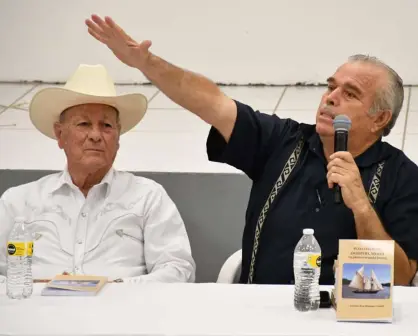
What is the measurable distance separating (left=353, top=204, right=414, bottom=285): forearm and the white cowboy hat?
1.06 meters

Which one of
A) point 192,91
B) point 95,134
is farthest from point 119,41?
point 95,134

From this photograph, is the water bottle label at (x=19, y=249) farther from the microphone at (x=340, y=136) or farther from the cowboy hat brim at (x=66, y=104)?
the cowboy hat brim at (x=66, y=104)

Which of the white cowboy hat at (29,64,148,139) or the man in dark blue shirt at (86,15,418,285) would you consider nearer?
the man in dark blue shirt at (86,15,418,285)

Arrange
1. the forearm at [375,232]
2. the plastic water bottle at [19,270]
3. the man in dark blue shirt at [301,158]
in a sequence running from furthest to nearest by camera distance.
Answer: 1. the man in dark blue shirt at [301,158]
2. the forearm at [375,232]
3. the plastic water bottle at [19,270]

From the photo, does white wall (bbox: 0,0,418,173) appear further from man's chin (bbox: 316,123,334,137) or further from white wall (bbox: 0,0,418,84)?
man's chin (bbox: 316,123,334,137)

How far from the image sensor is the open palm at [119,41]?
253 cm

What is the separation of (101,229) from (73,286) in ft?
2.63

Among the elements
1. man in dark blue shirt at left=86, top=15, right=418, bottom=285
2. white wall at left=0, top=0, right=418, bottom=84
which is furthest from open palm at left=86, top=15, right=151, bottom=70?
white wall at left=0, top=0, right=418, bottom=84

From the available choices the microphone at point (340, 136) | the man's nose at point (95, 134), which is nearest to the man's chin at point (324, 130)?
the microphone at point (340, 136)

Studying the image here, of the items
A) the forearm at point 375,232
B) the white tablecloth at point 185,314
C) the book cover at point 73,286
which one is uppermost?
the forearm at point 375,232

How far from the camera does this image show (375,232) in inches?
97.0

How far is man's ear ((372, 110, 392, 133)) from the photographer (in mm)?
2738

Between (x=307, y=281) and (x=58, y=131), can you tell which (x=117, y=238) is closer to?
(x=58, y=131)

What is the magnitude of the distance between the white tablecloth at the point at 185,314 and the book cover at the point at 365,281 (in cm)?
3
